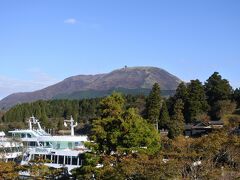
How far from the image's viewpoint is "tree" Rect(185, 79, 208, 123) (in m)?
49.1

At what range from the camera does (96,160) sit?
2186 cm

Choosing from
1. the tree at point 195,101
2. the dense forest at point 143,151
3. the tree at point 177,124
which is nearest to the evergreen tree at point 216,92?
the tree at point 195,101

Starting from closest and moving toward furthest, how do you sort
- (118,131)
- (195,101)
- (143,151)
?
(143,151) < (118,131) < (195,101)

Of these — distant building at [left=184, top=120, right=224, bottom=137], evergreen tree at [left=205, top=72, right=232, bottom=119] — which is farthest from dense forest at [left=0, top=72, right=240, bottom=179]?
evergreen tree at [left=205, top=72, right=232, bottom=119]

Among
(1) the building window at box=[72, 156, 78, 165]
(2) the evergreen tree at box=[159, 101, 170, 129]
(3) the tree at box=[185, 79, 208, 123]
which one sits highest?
(3) the tree at box=[185, 79, 208, 123]

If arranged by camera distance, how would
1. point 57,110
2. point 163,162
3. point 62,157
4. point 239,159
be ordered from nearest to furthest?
point 163,162 → point 239,159 → point 62,157 → point 57,110

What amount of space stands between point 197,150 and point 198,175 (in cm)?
108

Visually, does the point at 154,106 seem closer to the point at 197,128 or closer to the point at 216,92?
the point at 197,128

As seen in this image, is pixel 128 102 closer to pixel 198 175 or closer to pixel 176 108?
pixel 176 108

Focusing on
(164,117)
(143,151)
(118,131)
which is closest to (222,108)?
(164,117)

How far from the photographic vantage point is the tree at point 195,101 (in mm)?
49062

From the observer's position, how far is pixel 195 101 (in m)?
49.0

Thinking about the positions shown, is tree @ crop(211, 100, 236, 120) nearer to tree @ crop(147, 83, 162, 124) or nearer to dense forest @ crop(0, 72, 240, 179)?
tree @ crop(147, 83, 162, 124)

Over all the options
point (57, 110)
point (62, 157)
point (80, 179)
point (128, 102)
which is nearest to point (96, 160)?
point (80, 179)
